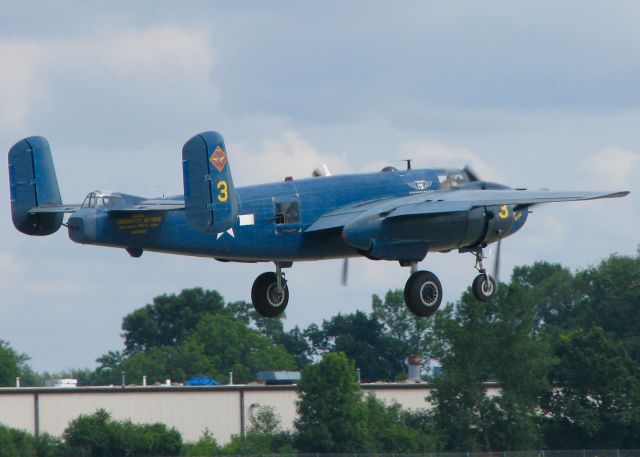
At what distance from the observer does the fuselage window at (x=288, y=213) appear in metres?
43.2

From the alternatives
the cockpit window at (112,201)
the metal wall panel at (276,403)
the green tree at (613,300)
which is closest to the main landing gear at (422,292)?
the cockpit window at (112,201)

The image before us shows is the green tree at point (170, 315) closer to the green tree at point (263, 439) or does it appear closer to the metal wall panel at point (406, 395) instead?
the metal wall panel at point (406, 395)

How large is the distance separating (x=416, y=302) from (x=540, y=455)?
49611mm

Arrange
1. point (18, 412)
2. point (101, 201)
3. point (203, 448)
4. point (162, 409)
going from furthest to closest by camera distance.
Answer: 1. point (162, 409)
2. point (18, 412)
3. point (203, 448)
4. point (101, 201)

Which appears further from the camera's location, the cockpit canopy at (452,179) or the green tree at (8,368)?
the green tree at (8,368)

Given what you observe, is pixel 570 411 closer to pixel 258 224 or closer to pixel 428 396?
pixel 428 396

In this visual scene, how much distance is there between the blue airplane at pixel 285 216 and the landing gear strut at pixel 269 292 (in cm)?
3

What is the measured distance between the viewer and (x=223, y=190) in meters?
40.3

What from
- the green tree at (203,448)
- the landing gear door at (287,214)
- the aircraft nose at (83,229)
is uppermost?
the landing gear door at (287,214)

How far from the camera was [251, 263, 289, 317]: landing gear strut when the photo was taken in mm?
44969

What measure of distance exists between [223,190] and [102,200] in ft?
11.5

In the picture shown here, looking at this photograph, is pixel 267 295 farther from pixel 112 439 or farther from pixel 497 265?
pixel 112 439

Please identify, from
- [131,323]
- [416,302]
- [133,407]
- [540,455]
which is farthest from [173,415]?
[131,323]

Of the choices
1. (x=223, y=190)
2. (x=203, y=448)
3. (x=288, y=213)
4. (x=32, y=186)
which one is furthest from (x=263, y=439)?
(x=223, y=190)
